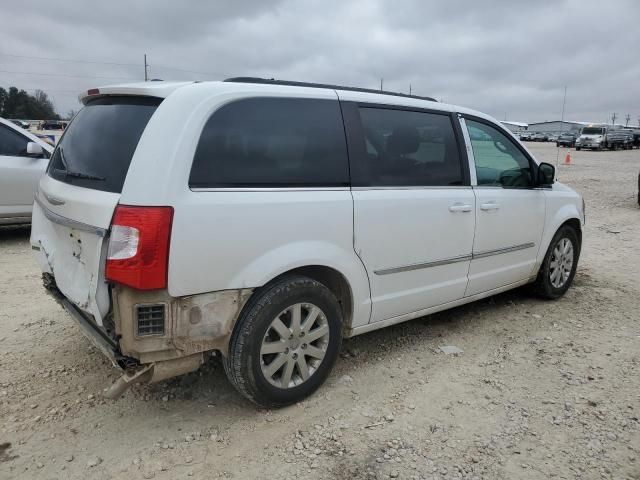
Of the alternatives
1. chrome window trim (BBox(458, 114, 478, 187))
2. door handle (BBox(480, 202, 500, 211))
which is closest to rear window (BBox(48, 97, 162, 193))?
chrome window trim (BBox(458, 114, 478, 187))

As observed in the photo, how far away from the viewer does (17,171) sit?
22.0ft

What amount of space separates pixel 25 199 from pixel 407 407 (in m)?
5.95

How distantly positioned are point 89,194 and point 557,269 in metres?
4.24

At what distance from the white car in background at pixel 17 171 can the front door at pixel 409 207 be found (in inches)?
202

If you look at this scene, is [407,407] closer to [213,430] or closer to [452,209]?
[213,430]

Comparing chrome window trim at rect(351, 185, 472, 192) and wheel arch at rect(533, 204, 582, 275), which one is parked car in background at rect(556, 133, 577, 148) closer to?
wheel arch at rect(533, 204, 582, 275)

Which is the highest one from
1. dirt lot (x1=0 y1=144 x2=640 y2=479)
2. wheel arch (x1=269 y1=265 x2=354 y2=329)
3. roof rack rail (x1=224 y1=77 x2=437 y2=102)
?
roof rack rail (x1=224 y1=77 x2=437 y2=102)

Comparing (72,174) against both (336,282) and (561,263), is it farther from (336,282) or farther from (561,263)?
(561,263)

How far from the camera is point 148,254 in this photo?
237cm

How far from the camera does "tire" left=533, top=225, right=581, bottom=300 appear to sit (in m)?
4.86

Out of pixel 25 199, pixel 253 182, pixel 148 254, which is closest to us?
pixel 148 254

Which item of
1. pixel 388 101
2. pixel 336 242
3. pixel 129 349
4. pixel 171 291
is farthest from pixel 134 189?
pixel 388 101

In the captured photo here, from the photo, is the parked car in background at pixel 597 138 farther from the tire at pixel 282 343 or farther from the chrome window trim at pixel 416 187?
the tire at pixel 282 343

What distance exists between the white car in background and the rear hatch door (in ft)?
13.7
